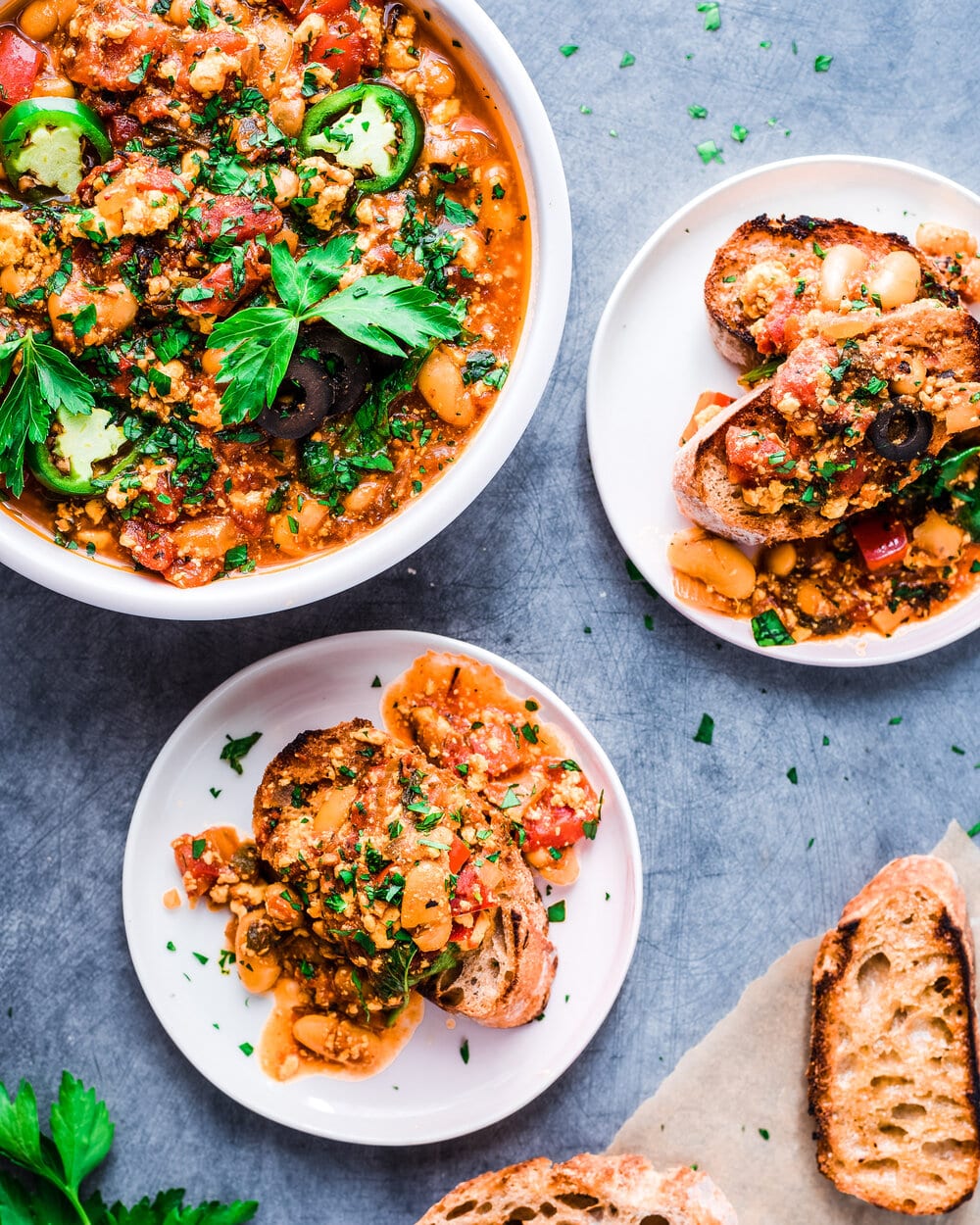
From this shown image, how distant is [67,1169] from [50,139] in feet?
10.5

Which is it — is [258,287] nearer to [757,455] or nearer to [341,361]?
[341,361]

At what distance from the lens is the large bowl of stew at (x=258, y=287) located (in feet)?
9.41

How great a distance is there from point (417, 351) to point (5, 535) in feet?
4.08

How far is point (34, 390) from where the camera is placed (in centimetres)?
288

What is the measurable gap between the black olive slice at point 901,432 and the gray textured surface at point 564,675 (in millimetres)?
923

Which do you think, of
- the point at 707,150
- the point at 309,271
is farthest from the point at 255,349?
the point at 707,150

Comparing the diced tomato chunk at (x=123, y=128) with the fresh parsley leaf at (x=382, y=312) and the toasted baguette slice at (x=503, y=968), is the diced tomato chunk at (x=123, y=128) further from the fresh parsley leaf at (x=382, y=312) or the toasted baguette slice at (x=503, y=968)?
the toasted baguette slice at (x=503, y=968)

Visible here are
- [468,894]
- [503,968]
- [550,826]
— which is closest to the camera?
[468,894]

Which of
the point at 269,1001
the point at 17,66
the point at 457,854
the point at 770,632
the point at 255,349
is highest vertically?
the point at 17,66

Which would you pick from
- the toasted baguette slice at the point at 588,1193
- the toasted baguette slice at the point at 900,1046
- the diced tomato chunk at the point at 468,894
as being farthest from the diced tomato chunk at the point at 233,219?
the toasted baguette slice at the point at 588,1193

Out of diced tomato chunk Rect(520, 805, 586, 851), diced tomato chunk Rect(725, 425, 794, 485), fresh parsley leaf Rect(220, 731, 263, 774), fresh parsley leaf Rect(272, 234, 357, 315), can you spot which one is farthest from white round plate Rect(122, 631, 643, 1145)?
fresh parsley leaf Rect(272, 234, 357, 315)

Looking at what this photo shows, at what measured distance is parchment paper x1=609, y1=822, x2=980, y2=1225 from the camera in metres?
3.84

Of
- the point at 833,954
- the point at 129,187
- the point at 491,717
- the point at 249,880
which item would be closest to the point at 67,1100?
the point at 249,880

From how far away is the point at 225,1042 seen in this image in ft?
12.0
